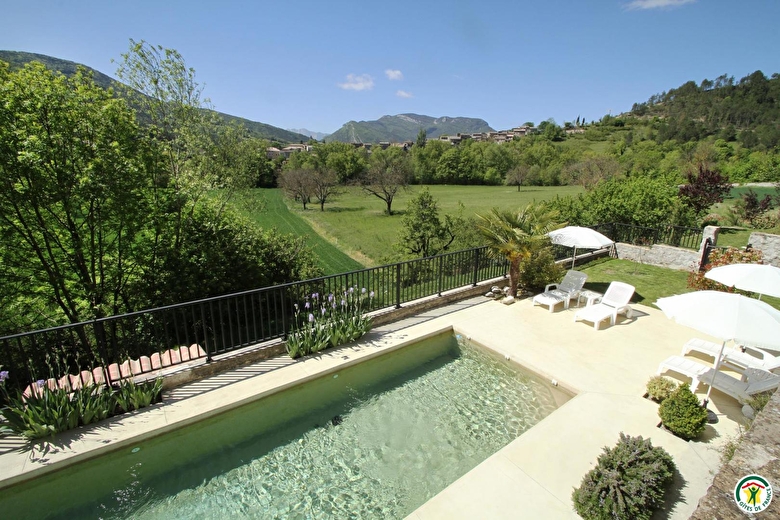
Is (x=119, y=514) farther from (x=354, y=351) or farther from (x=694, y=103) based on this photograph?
(x=694, y=103)

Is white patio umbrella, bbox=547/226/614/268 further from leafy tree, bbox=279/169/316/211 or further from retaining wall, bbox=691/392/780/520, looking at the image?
leafy tree, bbox=279/169/316/211

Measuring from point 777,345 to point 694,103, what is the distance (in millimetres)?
111082

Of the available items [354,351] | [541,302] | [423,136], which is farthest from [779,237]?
[423,136]

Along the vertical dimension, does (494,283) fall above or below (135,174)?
below

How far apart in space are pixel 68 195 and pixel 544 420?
854 cm

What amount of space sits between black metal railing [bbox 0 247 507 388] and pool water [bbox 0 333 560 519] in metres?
1.28

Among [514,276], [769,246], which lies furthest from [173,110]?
[769,246]

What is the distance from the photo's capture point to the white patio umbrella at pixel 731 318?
13.3ft

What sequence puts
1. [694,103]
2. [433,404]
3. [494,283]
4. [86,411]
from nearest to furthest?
1. [86,411]
2. [433,404]
3. [494,283]
4. [694,103]

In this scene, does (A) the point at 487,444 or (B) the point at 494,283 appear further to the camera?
(B) the point at 494,283

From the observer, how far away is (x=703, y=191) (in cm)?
1714

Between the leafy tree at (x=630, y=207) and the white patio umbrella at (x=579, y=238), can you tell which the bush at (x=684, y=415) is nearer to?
the white patio umbrella at (x=579, y=238)

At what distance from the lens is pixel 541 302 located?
8109 millimetres

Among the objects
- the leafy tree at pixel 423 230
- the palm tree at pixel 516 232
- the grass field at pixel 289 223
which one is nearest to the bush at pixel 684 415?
the palm tree at pixel 516 232
